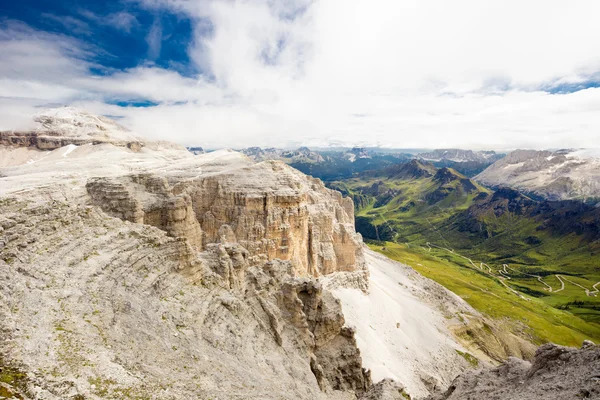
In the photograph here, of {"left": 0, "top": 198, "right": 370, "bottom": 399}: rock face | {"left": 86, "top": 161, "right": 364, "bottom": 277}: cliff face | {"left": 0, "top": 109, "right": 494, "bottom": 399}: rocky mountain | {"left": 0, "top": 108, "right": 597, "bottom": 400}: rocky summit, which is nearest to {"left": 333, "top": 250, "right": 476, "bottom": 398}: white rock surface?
{"left": 0, "top": 108, "right": 597, "bottom": 400}: rocky summit

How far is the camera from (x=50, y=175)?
9969cm

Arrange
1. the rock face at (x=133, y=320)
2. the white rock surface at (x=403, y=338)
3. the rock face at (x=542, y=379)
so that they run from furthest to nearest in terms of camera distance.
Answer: the white rock surface at (x=403, y=338) < the rock face at (x=542, y=379) < the rock face at (x=133, y=320)

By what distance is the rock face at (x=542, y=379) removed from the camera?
1853 centimetres

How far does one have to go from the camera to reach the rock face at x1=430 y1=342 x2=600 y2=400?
18.5 meters

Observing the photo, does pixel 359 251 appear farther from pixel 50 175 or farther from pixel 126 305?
pixel 50 175

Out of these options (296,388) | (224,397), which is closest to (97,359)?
(224,397)

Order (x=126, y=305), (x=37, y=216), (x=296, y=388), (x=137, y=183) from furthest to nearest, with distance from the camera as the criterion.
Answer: (x=137, y=183), (x=296, y=388), (x=37, y=216), (x=126, y=305)

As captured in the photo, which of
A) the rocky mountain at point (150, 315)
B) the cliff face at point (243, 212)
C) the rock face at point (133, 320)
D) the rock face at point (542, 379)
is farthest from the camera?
the cliff face at point (243, 212)

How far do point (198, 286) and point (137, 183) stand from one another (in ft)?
132

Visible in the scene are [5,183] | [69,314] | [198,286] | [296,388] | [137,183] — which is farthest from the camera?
[5,183]

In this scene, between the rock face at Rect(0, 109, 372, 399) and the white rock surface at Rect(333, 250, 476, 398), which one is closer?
the rock face at Rect(0, 109, 372, 399)

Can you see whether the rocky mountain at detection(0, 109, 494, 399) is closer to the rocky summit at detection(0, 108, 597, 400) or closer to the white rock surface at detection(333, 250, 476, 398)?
the rocky summit at detection(0, 108, 597, 400)

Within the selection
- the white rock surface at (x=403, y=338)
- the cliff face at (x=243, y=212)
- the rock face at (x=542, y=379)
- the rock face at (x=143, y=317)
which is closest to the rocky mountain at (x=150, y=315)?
the rock face at (x=143, y=317)

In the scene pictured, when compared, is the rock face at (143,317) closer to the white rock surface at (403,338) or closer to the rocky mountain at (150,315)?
the rocky mountain at (150,315)
